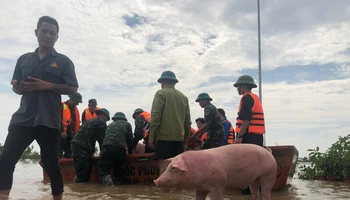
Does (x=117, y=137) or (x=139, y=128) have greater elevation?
(x=139, y=128)

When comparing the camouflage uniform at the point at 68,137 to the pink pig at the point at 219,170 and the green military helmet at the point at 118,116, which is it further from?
the pink pig at the point at 219,170

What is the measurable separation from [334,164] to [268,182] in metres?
6.37

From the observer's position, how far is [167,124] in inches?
232

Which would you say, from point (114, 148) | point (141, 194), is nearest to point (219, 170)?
point (141, 194)

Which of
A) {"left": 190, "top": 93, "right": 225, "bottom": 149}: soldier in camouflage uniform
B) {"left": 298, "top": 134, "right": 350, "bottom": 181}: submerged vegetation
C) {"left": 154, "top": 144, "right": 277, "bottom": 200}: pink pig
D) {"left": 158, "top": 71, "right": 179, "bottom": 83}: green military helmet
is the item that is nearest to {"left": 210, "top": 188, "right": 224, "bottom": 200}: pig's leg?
{"left": 154, "top": 144, "right": 277, "bottom": 200}: pink pig

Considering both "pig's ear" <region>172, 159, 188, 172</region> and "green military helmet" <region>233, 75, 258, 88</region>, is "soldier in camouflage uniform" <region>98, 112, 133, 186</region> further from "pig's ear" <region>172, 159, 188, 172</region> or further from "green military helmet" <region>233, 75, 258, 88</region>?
"pig's ear" <region>172, 159, 188, 172</region>

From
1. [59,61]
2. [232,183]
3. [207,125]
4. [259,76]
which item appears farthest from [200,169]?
[259,76]

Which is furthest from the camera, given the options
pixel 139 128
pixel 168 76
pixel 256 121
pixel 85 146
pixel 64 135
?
pixel 64 135

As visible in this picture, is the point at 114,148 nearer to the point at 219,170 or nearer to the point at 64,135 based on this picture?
the point at 64,135

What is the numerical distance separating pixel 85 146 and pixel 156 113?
3215mm

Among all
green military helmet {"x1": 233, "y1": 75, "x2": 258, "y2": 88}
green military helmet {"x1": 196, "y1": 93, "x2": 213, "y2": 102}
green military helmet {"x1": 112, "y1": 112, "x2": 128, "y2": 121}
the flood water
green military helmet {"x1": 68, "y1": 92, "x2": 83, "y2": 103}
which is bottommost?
the flood water

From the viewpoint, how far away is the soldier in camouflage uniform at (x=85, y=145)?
27.2 feet

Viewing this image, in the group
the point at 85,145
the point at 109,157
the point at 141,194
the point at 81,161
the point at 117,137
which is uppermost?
the point at 117,137

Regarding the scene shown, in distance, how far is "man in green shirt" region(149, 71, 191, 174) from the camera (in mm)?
5871
